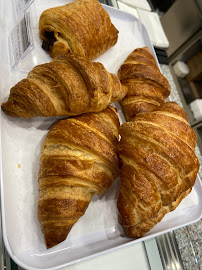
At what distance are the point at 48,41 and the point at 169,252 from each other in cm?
120

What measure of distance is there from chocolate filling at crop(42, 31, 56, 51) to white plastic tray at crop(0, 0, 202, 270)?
0.03 meters

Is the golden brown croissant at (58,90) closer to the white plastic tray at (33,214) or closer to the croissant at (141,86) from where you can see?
the white plastic tray at (33,214)

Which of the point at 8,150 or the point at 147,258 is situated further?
the point at 147,258

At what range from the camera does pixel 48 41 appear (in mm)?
1206

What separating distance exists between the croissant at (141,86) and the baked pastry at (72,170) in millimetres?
277

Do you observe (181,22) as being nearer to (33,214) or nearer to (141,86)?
(141,86)

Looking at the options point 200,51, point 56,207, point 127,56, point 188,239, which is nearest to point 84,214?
point 56,207

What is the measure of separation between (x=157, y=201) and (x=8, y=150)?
0.62 m

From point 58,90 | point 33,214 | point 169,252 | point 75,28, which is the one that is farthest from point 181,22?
point 33,214

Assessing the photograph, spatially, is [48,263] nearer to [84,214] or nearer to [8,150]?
[84,214]

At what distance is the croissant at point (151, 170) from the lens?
37.1 inches

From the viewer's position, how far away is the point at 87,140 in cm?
96

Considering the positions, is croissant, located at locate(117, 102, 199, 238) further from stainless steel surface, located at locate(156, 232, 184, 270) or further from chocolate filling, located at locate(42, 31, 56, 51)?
chocolate filling, located at locate(42, 31, 56, 51)

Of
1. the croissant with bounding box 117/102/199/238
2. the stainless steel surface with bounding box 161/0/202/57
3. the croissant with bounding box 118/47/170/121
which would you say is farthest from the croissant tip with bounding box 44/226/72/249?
the stainless steel surface with bounding box 161/0/202/57
